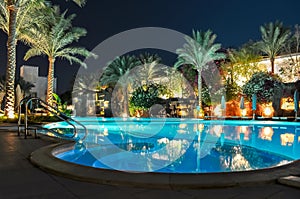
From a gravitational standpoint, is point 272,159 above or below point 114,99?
below

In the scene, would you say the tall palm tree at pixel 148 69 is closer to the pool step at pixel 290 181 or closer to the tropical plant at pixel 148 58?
the tropical plant at pixel 148 58

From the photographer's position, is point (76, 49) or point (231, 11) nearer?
point (76, 49)

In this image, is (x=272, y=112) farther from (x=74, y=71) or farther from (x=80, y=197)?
(x=74, y=71)

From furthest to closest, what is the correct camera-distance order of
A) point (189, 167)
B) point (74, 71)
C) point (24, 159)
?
point (74, 71)
point (189, 167)
point (24, 159)

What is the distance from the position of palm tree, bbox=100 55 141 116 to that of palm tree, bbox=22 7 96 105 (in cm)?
828

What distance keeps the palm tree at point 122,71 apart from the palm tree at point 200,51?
6065 mm

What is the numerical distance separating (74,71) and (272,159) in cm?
3805

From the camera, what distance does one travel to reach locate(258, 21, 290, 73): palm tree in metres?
27.1

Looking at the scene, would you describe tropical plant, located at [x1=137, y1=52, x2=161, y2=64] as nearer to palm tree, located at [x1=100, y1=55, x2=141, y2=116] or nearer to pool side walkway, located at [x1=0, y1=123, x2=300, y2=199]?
palm tree, located at [x1=100, y1=55, x2=141, y2=116]

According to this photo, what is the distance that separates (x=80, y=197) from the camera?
2.99 m

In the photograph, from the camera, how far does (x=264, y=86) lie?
2422cm

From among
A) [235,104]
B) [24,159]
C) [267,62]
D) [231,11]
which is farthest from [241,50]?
[231,11]

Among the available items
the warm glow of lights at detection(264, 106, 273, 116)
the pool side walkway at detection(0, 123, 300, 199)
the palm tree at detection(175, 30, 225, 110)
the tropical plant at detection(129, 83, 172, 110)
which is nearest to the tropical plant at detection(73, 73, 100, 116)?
the tropical plant at detection(129, 83, 172, 110)

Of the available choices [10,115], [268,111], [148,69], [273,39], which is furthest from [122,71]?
[10,115]
